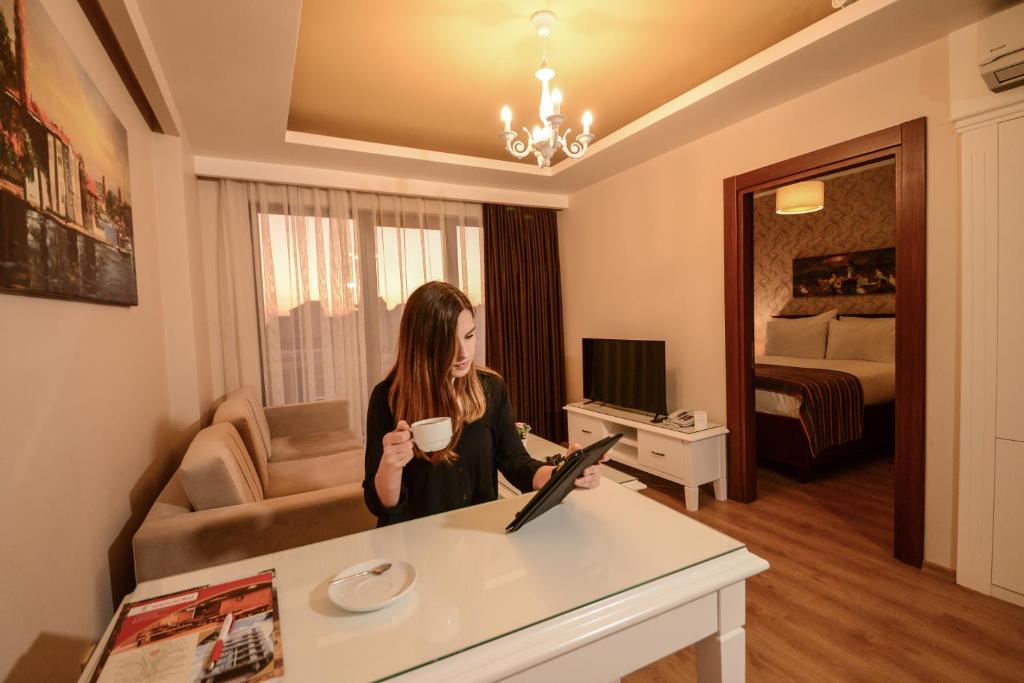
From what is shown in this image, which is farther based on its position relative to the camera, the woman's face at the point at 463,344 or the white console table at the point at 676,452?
the white console table at the point at 676,452

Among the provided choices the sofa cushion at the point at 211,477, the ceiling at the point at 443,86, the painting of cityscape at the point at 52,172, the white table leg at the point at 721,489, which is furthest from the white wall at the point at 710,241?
the painting of cityscape at the point at 52,172

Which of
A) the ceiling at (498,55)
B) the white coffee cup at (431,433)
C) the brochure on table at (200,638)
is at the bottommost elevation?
the brochure on table at (200,638)

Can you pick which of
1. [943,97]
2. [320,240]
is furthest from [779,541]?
[320,240]

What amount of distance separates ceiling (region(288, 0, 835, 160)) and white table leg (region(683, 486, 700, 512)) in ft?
8.29

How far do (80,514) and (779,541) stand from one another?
121 inches

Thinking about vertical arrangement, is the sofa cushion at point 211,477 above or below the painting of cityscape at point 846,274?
below

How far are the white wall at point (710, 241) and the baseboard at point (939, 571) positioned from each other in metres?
0.03

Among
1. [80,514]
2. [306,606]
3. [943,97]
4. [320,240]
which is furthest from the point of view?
[320,240]

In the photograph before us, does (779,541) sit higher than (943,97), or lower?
lower

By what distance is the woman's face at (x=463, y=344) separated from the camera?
1.28 meters

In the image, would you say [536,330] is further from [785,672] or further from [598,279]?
[785,672]

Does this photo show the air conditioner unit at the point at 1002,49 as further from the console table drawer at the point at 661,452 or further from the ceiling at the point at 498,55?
the console table drawer at the point at 661,452

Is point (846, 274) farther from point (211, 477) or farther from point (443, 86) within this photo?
point (211, 477)

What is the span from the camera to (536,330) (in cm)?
468
